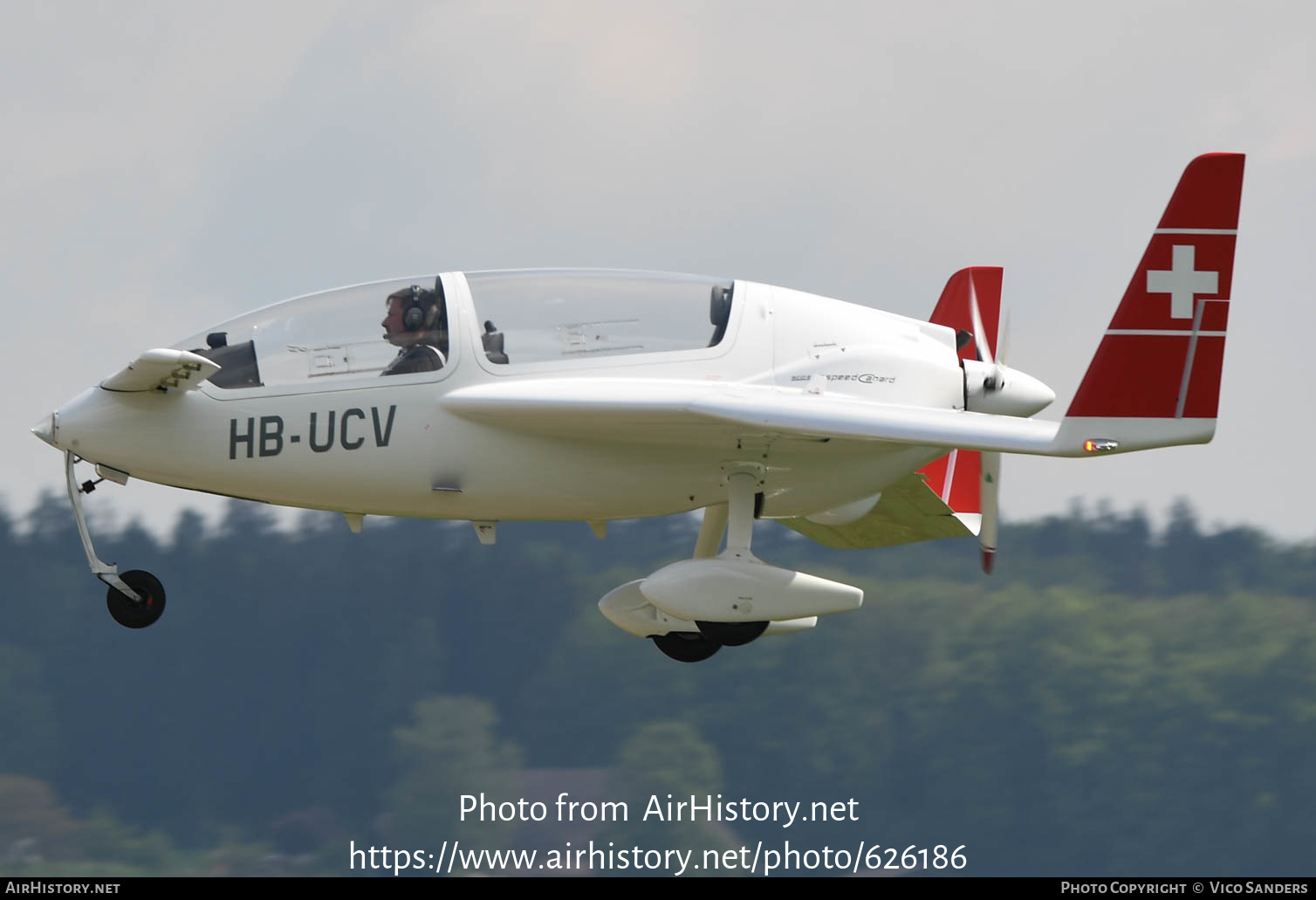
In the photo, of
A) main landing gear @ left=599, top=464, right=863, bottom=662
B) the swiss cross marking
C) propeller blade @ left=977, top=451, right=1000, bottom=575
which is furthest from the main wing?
propeller blade @ left=977, top=451, right=1000, bottom=575

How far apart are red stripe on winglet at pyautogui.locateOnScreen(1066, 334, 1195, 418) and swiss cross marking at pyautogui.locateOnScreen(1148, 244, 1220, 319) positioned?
1.00 ft

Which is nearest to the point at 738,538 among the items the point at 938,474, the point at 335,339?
the point at 938,474

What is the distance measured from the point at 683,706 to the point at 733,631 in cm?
3611

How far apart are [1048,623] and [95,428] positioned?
1547 inches

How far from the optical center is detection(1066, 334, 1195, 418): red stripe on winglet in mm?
11914

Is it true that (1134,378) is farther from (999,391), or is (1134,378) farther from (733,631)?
(733,631)

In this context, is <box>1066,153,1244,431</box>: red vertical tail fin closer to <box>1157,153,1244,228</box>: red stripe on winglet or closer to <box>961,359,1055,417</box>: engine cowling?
<box>1157,153,1244,228</box>: red stripe on winglet

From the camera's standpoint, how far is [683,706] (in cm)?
4938

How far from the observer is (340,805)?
154 ft

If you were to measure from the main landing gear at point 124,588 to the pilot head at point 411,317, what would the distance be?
2.75 metres

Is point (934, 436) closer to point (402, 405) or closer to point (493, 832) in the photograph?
point (402, 405)

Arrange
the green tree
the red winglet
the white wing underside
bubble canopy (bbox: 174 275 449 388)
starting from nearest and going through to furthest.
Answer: the white wing underside, bubble canopy (bbox: 174 275 449 388), the red winglet, the green tree
